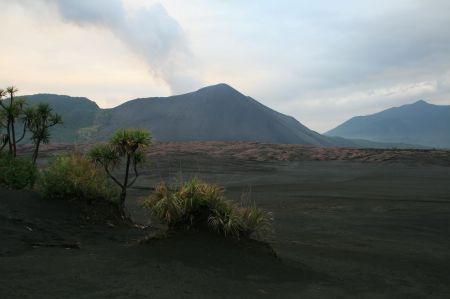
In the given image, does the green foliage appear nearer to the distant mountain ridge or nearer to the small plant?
the small plant

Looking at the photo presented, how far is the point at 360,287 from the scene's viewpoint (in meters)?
8.88

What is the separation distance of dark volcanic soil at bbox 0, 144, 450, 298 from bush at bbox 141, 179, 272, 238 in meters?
0.31

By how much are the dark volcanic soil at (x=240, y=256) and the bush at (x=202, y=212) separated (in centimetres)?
31

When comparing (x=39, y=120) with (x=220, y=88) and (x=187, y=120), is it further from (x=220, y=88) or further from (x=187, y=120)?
(x=220, y=88)

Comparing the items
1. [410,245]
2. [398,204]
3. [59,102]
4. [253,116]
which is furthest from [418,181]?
[59,102]

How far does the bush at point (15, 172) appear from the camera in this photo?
15273 mm

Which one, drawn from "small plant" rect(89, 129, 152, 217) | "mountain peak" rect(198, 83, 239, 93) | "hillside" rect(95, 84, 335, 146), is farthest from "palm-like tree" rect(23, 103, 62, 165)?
"mountain peak" rect(198, 83, 239, 93)

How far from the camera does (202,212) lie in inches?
394

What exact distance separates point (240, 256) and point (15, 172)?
9642mm

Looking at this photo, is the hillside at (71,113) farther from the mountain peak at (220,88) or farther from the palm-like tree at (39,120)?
the palm-like tree at (39,120)

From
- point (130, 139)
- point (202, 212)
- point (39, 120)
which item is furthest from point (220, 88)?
point (202, 212)

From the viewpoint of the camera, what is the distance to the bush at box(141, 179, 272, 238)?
9.82 m

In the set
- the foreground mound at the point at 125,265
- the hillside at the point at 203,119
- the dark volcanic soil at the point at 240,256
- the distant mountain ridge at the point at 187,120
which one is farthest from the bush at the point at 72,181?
the hillside at the point at 203,119

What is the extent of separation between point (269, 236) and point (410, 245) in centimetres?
408
